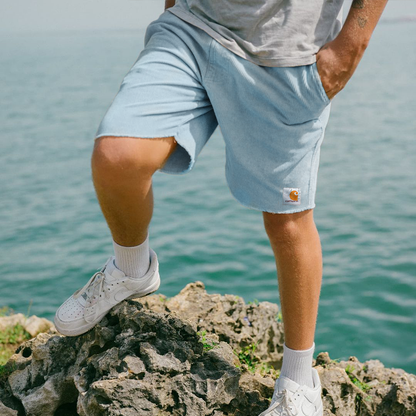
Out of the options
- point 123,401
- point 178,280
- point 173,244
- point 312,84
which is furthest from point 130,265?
point 173,244

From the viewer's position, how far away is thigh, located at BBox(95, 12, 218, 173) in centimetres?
212

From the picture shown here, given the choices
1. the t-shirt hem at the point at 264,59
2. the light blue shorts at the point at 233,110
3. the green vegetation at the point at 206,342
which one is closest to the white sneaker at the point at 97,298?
the green vegetation at the point at 206,342

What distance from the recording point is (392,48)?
105 ft

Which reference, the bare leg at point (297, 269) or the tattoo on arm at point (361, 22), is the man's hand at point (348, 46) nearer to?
the tattoo on arm at point (361, 22)

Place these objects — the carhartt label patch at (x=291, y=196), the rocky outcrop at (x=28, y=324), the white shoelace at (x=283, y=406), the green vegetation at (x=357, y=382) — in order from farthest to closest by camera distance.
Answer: the rocky outcrop at (x=28, y=324) → the green vegetation at (x=357, y=382) → the white shoelace at (x=283, y=406) → the carhartt label patch at (x=291, y=196)

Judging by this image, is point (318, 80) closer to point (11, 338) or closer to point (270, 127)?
point (270, 127)

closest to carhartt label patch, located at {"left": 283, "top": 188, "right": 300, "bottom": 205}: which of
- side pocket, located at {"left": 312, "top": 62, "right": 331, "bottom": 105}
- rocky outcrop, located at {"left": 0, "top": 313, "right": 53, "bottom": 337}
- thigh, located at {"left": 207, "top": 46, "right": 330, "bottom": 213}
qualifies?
thigh, located at {"left": 207, "top": 46, "right": 330, "bottom": 213}

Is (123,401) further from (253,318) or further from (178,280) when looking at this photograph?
(178,280)

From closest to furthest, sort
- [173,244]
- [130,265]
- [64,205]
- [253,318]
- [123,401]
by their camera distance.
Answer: [123,401]
[130,265]
[253,318]
[173,244]
[64,205]

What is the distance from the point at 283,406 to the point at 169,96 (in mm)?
1297

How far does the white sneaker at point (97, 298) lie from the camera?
8.55 feet

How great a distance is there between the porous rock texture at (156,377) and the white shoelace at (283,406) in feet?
0.58

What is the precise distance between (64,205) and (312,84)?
27.6 ft

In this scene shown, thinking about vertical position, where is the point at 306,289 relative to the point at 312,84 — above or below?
below
